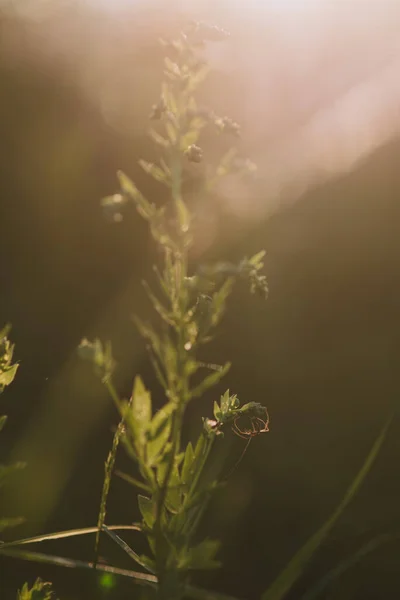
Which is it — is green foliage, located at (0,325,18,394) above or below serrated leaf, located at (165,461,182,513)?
above

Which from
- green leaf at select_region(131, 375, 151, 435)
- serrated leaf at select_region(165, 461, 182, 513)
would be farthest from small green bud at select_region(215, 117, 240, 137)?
serrated leaf at select_region(165, 461, 182, 513)

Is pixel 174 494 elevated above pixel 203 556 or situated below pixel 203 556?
above

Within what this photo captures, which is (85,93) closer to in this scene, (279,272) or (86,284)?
(86,284)

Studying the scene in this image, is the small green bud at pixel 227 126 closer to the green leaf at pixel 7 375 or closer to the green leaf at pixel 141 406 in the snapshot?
the green leaf at pixel 141 406

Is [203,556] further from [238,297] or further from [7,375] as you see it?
[238,297]

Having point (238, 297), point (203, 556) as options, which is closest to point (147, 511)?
point (203, 556)

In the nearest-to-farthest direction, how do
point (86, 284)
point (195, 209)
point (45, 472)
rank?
point (195, 209) < point (45, 472) < point (86, 284)

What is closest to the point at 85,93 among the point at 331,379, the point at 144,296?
the point at 144,296

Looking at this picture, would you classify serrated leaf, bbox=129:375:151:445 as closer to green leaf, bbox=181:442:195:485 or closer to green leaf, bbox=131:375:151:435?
green leaf, bbox=131:375:151:435
